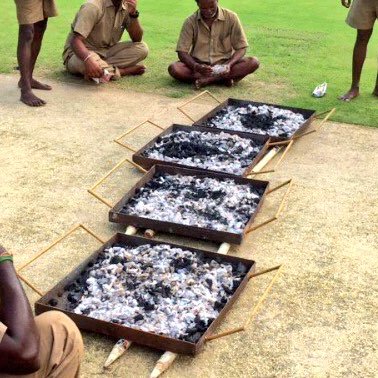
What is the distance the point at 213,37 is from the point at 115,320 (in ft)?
15.4

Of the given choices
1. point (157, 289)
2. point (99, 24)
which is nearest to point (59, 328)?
point (157, 289)

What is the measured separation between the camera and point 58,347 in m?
2.58

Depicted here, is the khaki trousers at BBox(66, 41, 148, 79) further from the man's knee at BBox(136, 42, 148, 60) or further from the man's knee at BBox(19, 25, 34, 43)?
the man's knee at BBox(19, 25, 34, 43)

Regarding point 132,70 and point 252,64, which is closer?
point 252,64

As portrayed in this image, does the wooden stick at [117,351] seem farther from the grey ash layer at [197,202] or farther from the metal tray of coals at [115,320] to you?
the grey ash layer at [197,202]

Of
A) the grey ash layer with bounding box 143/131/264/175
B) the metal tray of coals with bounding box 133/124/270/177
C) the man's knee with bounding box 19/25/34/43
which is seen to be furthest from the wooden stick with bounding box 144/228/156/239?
the man's knee with bounding box 19/25/34/43

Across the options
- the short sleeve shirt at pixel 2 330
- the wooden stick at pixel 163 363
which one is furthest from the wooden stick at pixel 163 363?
the short sleeve shirt at pixel 2 330

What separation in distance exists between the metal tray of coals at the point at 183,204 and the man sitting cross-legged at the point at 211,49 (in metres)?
2.56

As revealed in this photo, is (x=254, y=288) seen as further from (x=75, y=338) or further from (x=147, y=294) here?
(x=75, y=338)

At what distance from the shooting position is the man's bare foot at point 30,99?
6625 millimetres

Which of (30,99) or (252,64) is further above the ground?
(252,64)

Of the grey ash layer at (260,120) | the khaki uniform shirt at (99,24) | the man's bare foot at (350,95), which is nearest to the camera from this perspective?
the grey ash layer at (260,120)

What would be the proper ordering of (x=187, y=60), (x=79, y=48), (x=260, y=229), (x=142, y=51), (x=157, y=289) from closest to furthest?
1. (x=157, y=289)
2. (x=260, y=229)
3. (x=79, y=48)
4. (x=187, y=60)
5. (x=142, y=51)

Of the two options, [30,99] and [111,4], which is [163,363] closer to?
[30,99]
